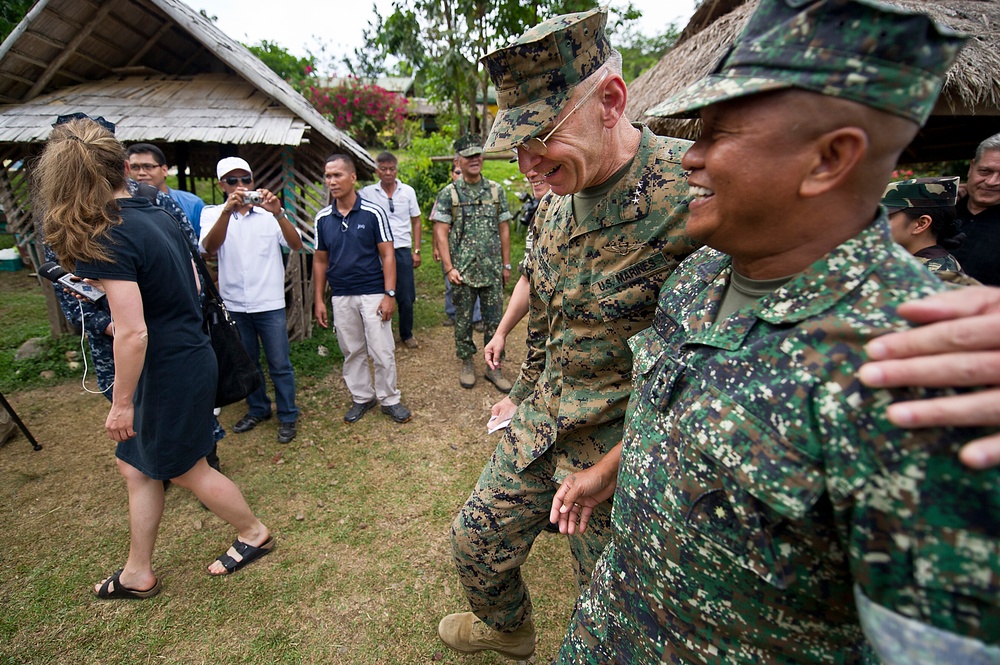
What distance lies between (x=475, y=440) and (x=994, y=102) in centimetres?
508

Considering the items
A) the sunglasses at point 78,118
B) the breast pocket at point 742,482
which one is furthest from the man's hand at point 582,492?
the sunglasses at point 78,118

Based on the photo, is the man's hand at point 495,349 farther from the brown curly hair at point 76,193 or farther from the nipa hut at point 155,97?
the nipa hut at point 155,97

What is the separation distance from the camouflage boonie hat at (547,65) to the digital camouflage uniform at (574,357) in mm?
342

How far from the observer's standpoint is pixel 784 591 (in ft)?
3.34

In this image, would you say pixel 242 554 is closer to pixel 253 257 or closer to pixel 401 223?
Result: pixel 253 257

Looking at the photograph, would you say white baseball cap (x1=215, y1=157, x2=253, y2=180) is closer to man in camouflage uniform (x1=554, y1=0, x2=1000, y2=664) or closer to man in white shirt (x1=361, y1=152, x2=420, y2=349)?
man in white shirt (x1=361, y1=152, x2=420, y2=349)

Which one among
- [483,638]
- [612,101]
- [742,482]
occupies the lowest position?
[483,638]

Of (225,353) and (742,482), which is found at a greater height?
(742,482)

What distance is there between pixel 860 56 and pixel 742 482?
30.1 inches

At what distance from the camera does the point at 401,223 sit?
6.12 m

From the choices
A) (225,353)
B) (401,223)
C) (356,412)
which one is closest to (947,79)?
(401,223)

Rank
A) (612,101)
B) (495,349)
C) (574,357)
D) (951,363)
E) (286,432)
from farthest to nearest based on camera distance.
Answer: (286,432) → (495,349) → (574,357) → (612,101) → (951,363)

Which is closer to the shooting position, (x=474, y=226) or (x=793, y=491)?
(x=793, y=491)

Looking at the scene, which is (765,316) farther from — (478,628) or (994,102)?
(994,102)
